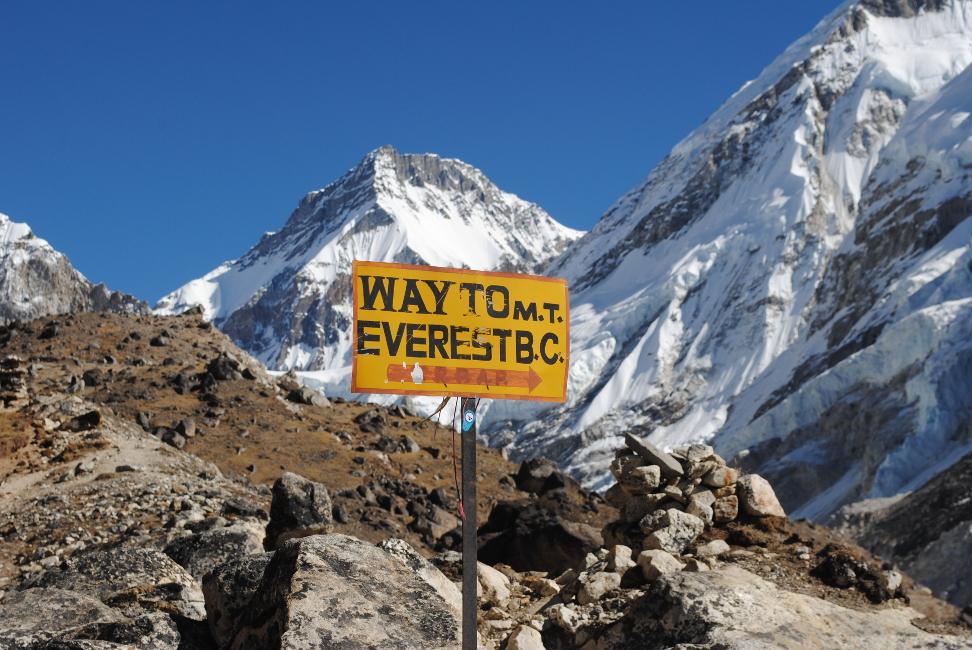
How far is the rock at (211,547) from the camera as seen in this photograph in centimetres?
1532

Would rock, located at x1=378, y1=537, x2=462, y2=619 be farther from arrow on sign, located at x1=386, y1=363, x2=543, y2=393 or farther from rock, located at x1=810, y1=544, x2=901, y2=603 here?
arrow on sign, located at x1=386, y1=363, x2=543, y2=393

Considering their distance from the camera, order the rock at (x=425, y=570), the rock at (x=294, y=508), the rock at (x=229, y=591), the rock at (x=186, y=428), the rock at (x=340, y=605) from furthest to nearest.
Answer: the rock at (x=186, y=428) < the rock at (x=294, y=508) < the rock at (x=425, y=570) < the rock at (x=229, y=591) < the rock at (x=340, y=605)

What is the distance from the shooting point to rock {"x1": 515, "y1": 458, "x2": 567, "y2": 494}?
3656cm

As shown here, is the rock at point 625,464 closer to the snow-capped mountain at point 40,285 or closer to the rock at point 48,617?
the rock at point 48,617

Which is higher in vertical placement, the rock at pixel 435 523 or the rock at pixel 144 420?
the rock at pixel 144 420

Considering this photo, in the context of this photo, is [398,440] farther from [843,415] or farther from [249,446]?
[843,415]

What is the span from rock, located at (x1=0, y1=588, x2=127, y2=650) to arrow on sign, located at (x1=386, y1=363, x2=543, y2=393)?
3.63 metres

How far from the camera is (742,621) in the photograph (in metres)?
10.9

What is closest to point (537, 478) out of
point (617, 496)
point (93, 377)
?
point (93, 377)

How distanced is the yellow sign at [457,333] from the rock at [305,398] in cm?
Result: 3210

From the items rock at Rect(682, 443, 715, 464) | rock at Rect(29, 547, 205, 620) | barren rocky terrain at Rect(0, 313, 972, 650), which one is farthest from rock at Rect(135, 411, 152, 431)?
rock at Rect(682, 443, 715, 464)

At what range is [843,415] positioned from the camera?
388 feet

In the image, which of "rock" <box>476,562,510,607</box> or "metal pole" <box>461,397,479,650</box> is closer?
"metal pole" <box>461,397,479,650</box>

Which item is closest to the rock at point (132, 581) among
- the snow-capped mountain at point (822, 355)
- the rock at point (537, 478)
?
the rock at point (537, 478)
